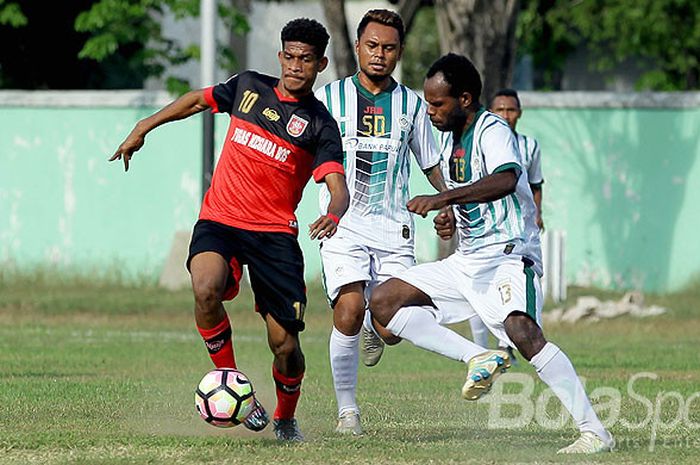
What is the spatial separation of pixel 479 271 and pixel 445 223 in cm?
34

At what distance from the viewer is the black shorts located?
8258 millimetres

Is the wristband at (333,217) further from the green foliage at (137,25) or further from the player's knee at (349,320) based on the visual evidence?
the green foliage at (137,25)

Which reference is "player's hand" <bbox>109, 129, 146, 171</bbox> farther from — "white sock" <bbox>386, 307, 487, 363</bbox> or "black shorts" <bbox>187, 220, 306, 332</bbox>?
"white sock" <bbox>386, 307, 487, 363</bbox>

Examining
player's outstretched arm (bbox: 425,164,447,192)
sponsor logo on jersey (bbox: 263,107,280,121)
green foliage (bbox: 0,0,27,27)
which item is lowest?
player's outstretched arm (bbox: 425,164,447,192)

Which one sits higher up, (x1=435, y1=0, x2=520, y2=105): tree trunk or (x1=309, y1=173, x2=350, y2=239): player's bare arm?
(x1=435, y1=0, x2=520, y2=105): tree trunk

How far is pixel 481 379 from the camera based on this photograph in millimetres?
7773

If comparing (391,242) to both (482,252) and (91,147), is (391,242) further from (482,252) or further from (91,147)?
(91,147)

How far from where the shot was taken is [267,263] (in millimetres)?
8266

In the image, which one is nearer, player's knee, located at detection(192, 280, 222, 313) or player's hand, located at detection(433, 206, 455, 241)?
player's knee, located at detection(192, 280, 222, 313)

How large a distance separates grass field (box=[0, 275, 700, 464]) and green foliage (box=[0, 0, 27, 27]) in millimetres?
6462

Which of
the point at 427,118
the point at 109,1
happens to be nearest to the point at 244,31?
the point at 109,1

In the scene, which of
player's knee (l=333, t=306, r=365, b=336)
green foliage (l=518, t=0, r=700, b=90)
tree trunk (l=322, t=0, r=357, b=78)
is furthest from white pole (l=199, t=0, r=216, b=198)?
green foliage (l=518, t=0, r=700, b=90)

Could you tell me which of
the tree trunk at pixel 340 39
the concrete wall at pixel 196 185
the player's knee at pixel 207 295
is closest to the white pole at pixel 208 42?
the concrete wall at pixel 196 185

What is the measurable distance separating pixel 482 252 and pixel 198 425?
1.94 m
